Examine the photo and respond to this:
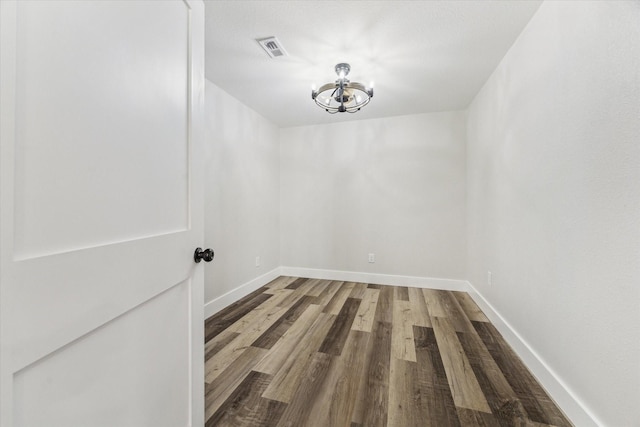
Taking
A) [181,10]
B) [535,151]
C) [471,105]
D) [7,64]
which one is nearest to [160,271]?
[7,64]

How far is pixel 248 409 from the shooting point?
1418 millimetres

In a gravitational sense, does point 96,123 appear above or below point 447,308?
above

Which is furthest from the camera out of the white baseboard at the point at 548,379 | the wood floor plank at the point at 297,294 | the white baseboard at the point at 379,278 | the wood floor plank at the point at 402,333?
the white baseboard at the point at 379,278

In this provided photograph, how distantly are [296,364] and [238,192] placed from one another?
2017 mm

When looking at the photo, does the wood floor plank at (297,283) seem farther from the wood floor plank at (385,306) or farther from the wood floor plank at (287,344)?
the wood floor plank at (385,306)

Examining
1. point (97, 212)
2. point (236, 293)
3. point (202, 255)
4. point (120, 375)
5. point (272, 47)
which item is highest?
point (272, 47)

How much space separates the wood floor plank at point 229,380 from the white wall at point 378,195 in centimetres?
211

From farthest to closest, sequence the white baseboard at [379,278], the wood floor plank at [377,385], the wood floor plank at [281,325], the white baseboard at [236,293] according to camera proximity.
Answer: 1. the white baseboard at [379,278]
2. the white baseboard at [236,293]
3. the wood floor plank at [281,325]
4. the wood floor plank at [377,385]

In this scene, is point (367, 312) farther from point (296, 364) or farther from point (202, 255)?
point (202, 255)

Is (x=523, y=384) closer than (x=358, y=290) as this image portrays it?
Yes

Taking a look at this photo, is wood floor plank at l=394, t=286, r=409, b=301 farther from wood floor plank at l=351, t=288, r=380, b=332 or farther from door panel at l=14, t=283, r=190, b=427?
door panel at l=14, t=283, r=190, b=427

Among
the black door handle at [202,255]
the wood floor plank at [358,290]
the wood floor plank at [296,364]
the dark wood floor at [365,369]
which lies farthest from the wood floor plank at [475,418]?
the wood floor plank at [358,290]

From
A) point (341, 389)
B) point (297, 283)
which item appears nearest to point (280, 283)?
point (297, 283)

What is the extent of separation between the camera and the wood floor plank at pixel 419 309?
2486mm
